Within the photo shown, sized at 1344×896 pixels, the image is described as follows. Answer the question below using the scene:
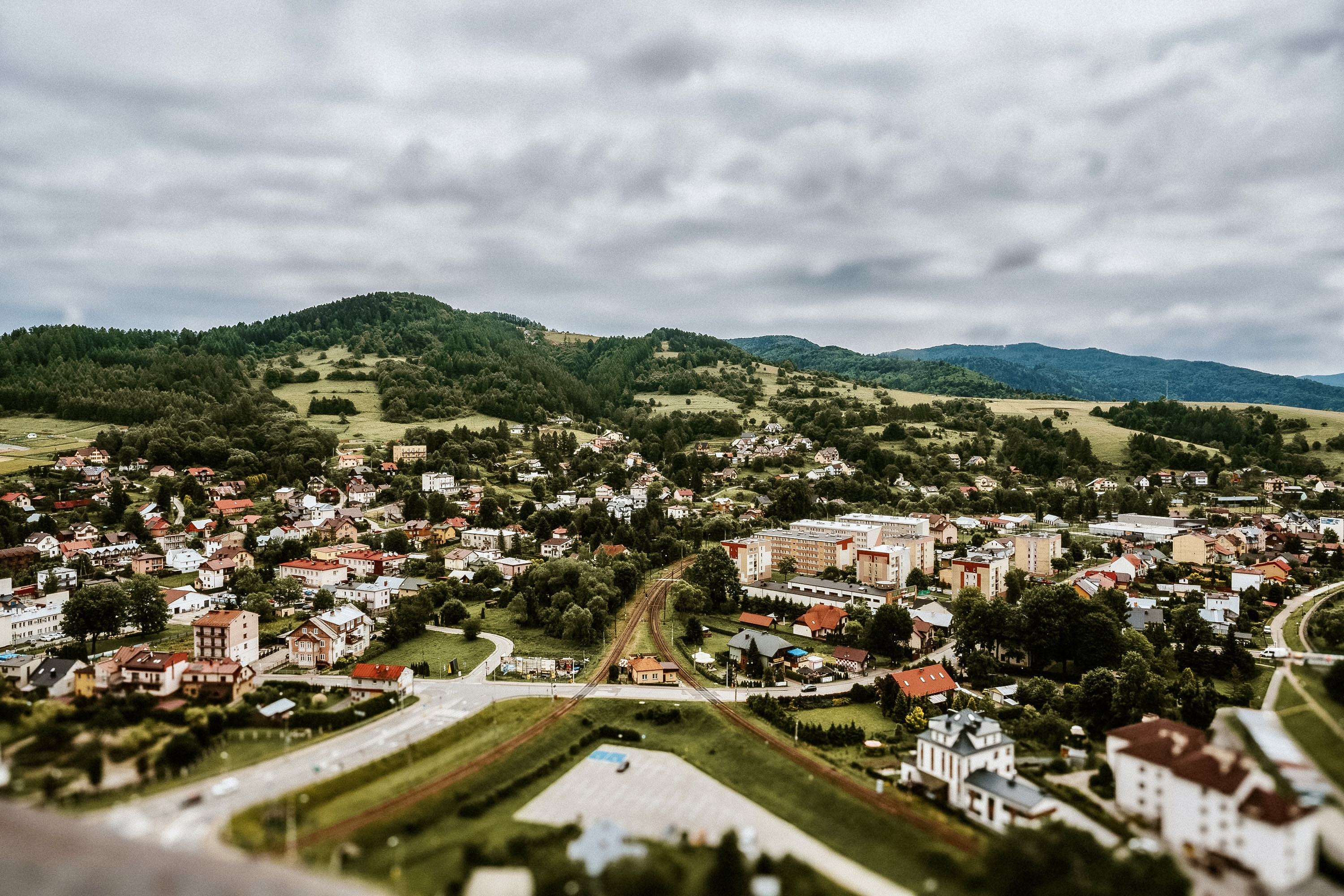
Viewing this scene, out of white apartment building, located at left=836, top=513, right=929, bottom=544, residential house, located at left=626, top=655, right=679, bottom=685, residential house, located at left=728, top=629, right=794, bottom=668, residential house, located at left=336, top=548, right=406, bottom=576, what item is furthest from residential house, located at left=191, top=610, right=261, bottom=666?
white apartment building, located at left=836, top=513, right=929, bottom=544

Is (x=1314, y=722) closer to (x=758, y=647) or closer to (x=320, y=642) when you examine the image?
(x=758, y=647)

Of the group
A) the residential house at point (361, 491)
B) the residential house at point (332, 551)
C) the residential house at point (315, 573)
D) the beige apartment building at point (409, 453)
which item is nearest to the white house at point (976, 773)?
the residential house at point (315, 573)

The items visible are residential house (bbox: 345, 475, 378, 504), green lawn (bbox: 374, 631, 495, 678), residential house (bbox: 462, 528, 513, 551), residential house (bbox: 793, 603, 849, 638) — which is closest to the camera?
green lawn (bbox: 374, 631, 495, 678)

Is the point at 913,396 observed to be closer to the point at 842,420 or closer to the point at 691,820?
the point at 842,420

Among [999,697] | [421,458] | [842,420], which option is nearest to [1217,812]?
[999,697]

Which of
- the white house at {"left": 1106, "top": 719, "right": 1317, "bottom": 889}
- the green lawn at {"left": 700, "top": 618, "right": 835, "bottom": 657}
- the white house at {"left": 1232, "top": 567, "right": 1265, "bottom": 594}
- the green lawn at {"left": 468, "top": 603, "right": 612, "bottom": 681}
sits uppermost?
the white house at {"left": 1106, "top": 719, "right": 1317, "bottom": 889}

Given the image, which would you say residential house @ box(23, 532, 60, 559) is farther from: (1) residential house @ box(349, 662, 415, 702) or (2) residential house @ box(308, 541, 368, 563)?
(1) residential house @ box(349, 662, 415, 702)

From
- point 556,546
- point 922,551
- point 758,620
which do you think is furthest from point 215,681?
point 922,551
